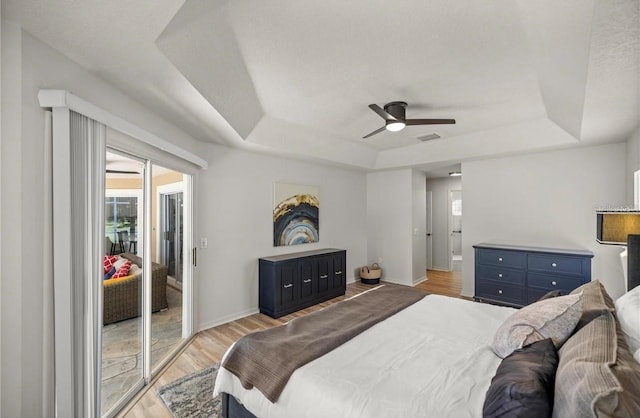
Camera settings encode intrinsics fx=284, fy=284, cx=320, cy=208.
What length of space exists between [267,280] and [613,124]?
4.37 metres

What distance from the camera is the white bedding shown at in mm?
1250

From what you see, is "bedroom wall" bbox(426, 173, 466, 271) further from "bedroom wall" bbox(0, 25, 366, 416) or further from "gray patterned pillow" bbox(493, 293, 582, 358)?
"bedroom wall" bbox(0, 25, 366, 416)

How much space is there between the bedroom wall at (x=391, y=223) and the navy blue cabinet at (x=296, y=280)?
1537 mm

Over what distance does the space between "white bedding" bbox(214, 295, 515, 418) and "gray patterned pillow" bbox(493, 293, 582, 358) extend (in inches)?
6.4

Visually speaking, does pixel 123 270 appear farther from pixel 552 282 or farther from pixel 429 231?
pixel 429 231

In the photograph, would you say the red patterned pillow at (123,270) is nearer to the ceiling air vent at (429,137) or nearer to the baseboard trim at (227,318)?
the baseboard trim at (227,318)

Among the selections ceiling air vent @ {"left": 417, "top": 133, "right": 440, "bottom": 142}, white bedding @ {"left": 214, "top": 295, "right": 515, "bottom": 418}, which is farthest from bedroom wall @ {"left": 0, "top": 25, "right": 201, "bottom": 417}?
ceiling air vent @ {"left": 417, "top": 133, "right": 440, "bottom": 142}

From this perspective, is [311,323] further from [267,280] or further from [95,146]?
[267,280]

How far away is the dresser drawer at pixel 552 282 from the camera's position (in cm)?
362

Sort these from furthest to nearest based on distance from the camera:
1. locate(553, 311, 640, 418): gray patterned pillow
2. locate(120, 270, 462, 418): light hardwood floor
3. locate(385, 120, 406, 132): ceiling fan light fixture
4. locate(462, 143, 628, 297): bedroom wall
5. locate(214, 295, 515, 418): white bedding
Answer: locate(462, 143, 628, 297): bedroom wall
locate(385, 120, 406, 132): ceiling fan light fixture
locate(120, 270, 462, 418): light hardwood floor
locate(214, 295, 515, 418): white bedding
locate(553, 311, 640, 418): gray patterned pillow

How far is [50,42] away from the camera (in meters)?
1.55

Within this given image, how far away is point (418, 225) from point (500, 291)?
2180 mm

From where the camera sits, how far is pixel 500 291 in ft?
13.5

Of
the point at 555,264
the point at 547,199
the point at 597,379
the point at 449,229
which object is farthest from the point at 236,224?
the point at 449,229
